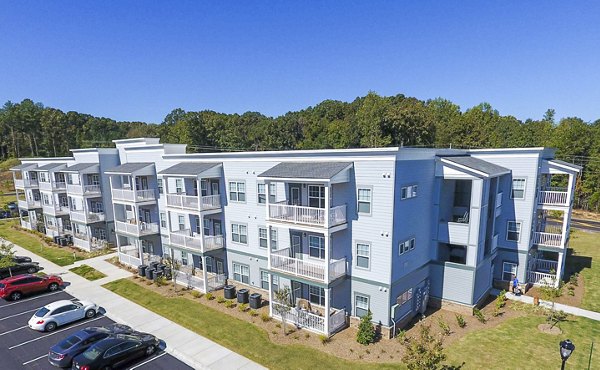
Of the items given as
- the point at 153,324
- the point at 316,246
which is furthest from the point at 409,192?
the point at 153,324

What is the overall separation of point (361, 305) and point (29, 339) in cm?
1929

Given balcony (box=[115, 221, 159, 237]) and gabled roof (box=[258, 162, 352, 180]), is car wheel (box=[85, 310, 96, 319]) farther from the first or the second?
gabled roof (box=[258, 162, 352, 180])

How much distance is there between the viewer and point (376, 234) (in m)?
17.5

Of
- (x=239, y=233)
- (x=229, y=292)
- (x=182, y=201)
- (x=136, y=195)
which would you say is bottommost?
(x=229, y=292)

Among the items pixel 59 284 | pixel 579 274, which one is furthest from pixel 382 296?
pixel 59 284

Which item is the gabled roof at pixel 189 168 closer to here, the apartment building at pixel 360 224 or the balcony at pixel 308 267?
the apartment building at pixel 360 224

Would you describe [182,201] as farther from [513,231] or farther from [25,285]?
[513,231]

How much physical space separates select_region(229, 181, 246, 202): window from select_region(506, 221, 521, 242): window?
796 inches

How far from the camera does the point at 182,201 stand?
2438 cm

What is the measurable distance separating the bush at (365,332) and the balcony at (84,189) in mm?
32465

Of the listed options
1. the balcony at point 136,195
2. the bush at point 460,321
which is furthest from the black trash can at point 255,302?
the balcony at point 136,195

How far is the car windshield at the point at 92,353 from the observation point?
1430 centimetres

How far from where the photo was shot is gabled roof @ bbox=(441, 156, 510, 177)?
19.7m

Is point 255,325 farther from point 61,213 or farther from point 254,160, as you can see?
point 61,213
